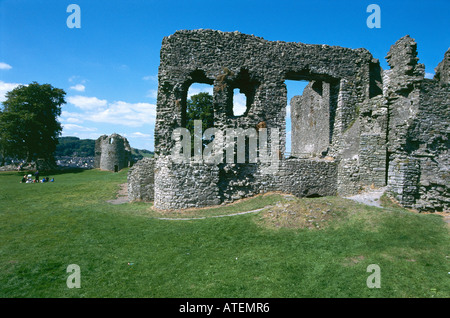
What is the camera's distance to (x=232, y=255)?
8.37m

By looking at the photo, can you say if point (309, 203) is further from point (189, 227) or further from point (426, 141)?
point (426, 141)

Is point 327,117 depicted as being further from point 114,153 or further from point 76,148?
point 76,148

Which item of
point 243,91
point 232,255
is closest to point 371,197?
point 232,255

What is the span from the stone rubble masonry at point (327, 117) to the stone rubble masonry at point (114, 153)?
28505mm

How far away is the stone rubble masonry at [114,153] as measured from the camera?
43.6m

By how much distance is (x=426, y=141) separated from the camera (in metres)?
13.0

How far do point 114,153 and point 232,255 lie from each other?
39919 millimetres

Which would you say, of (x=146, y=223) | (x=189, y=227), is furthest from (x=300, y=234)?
(x=146, y=223)

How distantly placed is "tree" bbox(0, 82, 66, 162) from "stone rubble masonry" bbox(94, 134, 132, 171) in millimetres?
7211

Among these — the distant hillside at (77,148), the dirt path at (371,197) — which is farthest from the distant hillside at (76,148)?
the dirt path at (371,197)

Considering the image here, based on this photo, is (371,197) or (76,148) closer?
(371,197)

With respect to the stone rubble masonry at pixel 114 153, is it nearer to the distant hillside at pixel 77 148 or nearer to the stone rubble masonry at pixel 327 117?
the stone rubble masonry at pixel 327 117

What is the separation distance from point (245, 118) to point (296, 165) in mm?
4078
